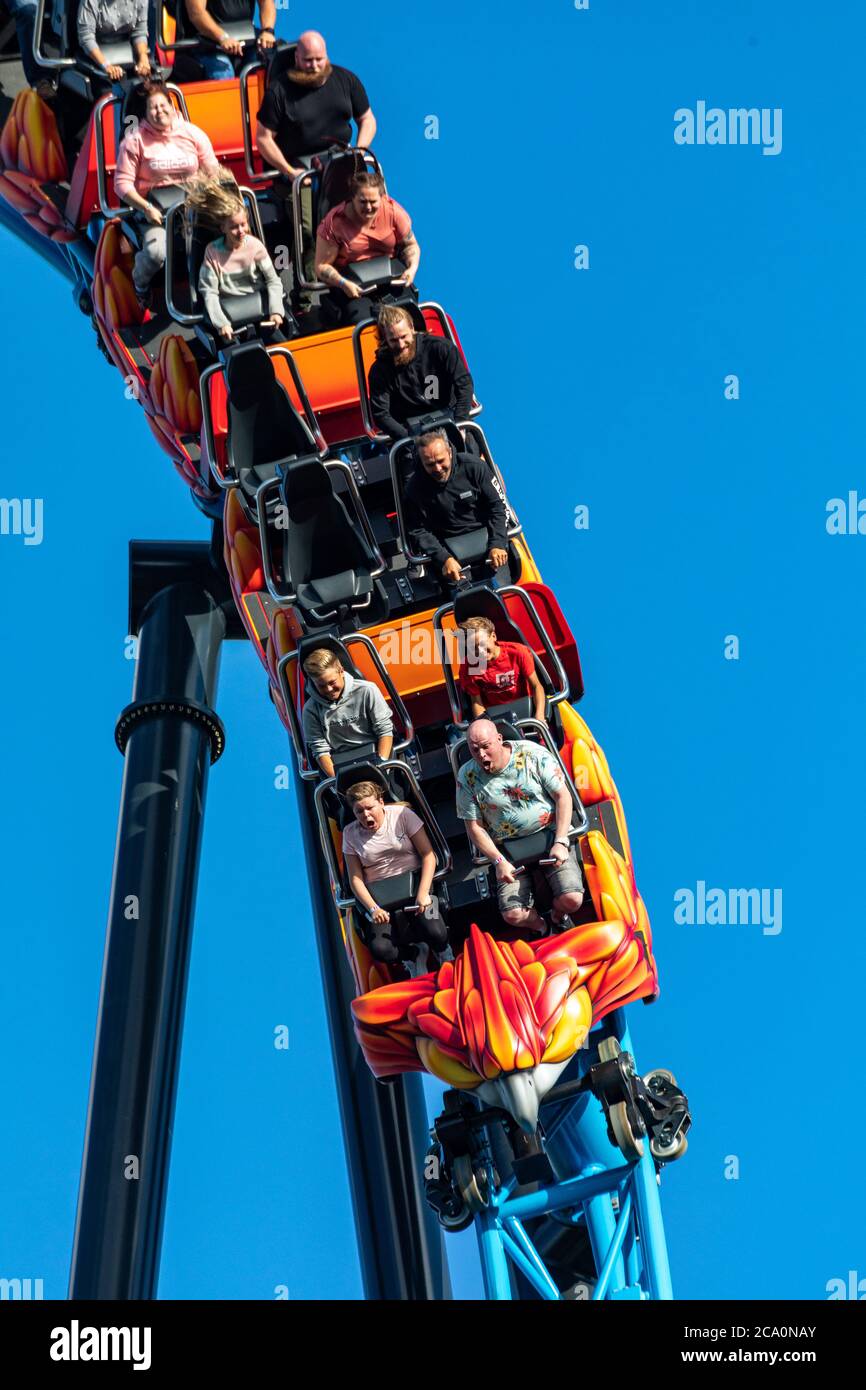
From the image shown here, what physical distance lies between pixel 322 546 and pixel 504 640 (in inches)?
38.9

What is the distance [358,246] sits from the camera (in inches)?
390

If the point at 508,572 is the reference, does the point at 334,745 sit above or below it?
below

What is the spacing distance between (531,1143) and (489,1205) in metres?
0.40

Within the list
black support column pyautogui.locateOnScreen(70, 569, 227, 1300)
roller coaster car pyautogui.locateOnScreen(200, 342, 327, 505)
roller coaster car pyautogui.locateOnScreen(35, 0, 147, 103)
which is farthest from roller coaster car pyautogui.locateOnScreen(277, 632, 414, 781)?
roller coaster car pyautogui.locateOnScreen(35, 0, 147, 103)

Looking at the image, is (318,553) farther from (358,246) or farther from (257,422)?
(358,246)

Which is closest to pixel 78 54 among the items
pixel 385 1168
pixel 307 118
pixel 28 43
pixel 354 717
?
pixel 28 43

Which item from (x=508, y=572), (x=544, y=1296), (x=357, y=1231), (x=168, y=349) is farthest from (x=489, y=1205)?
(x=168, y=349)

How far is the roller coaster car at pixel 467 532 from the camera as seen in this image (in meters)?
8.75

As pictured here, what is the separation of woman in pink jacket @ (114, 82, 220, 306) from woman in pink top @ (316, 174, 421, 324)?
75 centimetres

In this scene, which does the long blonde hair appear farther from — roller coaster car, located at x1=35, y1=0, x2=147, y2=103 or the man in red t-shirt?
the man in red t-shirt

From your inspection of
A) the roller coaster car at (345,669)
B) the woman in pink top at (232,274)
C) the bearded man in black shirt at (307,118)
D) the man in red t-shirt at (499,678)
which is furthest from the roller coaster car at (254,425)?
the man in red t-shirt at (499,678)

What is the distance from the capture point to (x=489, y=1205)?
7.62 metres

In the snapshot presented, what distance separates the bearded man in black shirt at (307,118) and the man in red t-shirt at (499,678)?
2912 mm
